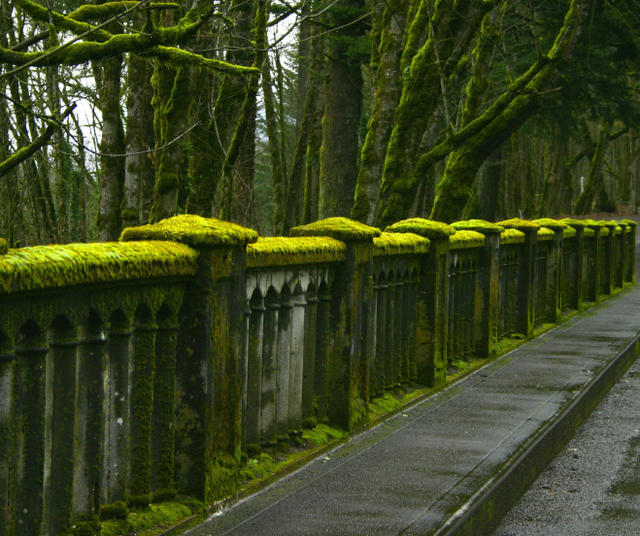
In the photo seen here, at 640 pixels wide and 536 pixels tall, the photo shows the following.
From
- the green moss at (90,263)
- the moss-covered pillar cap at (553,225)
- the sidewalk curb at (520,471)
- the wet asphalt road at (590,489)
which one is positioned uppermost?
the moss-covered pillar cap at (553,225)

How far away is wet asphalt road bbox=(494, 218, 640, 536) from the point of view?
552 centimetres

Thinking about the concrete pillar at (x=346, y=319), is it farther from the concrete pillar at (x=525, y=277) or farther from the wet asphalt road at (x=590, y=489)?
the concrete pillar at (x=525, y=277)

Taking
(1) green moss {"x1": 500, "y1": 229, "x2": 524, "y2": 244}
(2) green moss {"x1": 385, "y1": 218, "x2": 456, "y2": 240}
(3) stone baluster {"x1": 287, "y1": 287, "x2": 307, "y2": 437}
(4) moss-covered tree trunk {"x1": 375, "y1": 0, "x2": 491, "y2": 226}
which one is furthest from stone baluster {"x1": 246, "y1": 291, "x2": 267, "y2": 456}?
(4) moss-covered tree trunk {"x1": 375, "y1": 0, "x2": 491, "y2": 226}

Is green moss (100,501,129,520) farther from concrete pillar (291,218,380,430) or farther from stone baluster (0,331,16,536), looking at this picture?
concrete pillar (291,218,380,430)

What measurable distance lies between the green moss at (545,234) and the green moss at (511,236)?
89cm

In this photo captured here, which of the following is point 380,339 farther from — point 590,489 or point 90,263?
point 90,263

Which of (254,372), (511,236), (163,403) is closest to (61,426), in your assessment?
(163,403)

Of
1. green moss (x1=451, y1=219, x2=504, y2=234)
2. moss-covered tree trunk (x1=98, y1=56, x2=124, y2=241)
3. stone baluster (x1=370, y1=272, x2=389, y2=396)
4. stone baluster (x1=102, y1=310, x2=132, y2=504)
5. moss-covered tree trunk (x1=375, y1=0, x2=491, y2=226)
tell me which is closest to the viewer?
stone baluster (x1=102, y1=310, x2=132, y2=504)

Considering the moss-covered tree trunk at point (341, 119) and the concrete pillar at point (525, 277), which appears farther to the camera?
the moss-covered tree trunk at point (341, 119)

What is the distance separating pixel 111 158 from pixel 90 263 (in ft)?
37.2

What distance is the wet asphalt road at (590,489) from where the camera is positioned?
18.1 feet

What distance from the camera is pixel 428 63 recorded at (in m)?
14.4

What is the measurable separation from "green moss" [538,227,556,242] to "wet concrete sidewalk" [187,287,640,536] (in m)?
Result: 3.10

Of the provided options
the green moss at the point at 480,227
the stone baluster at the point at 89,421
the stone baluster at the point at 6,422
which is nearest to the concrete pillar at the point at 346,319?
the stone baluster at the point at 89,421
